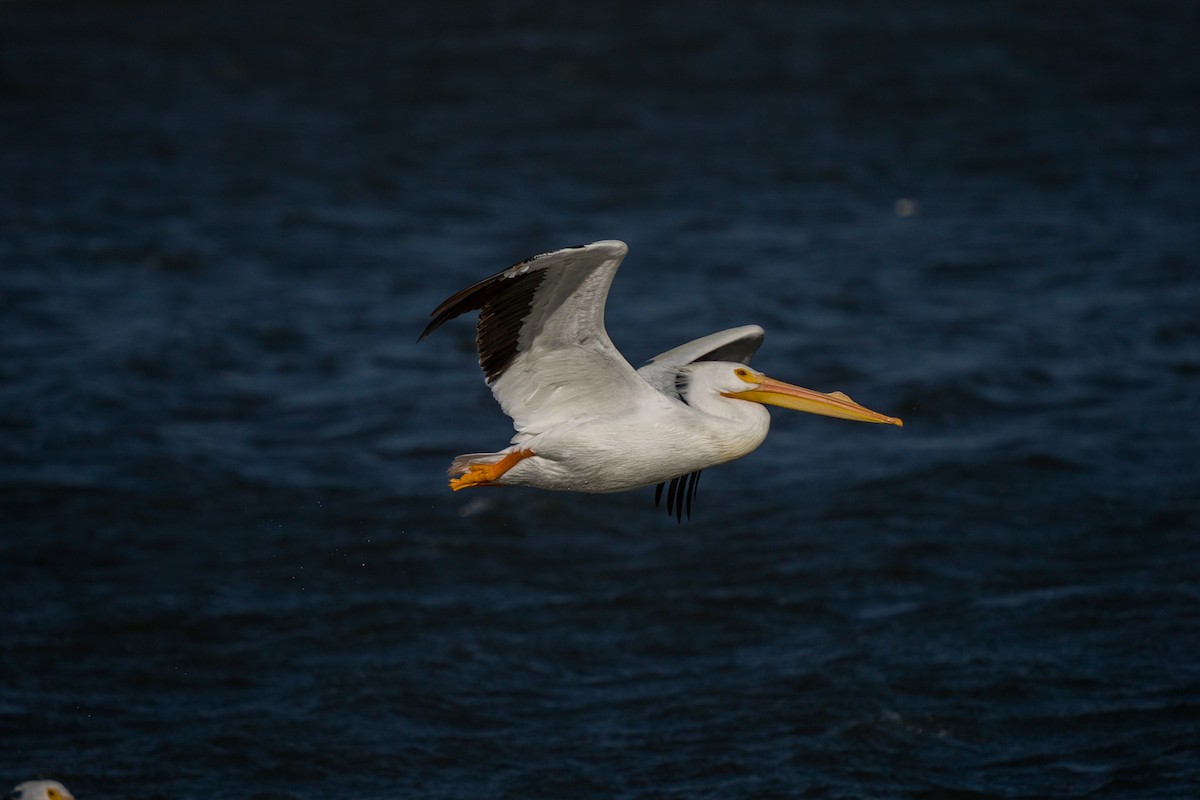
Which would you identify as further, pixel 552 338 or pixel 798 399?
pixel 798 399

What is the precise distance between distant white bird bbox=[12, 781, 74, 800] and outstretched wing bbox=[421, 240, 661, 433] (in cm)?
308

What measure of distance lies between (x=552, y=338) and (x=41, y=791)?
11.6 ft

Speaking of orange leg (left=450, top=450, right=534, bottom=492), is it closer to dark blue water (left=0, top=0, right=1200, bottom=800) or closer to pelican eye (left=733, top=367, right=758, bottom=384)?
pelican eye (left=733, top=367, right=758, bottom=384)

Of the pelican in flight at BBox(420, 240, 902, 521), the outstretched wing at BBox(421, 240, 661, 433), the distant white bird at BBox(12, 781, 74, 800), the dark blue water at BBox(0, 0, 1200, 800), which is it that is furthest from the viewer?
the dark blue water at BBox(0, 0, 1200, 800)

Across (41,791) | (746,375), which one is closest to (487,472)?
(746,375)

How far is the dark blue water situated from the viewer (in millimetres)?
8703

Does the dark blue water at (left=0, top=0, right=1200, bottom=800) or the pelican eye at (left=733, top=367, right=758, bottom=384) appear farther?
the dark blue water at (left=0, top=0, right=1200, bottom=800)

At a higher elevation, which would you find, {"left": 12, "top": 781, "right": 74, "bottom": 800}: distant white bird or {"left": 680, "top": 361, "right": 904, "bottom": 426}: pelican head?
{"left": 680, "top": 361, "right": 904, "bottom": 426}: pelican head

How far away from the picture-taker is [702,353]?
275 inches

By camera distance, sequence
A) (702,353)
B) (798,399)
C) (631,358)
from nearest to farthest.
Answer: (798,399)
(702,353)
(631,358)

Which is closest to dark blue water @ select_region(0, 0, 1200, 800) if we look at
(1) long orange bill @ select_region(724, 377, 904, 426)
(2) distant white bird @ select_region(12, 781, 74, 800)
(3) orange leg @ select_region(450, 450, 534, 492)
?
(2) distant white bird @ select_region(12, 781, 74, 800)

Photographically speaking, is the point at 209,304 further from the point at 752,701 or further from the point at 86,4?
the point at 86,4

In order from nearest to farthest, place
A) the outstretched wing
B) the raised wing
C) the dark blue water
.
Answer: the outstretched wing, the raised wing, the dark blue water

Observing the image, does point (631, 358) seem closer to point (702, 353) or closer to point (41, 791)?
point (702, 353)
